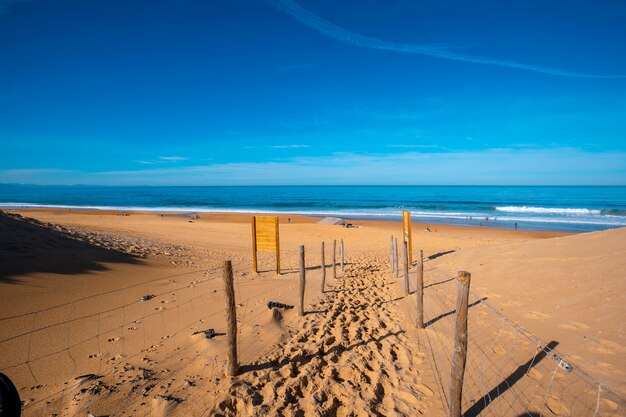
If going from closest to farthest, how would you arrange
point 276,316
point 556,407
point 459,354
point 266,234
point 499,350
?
1. point 459,354
2. point 556,407
3. point 499,350
4. point 276,316
5. point 266,234

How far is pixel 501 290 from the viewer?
32.8 ft

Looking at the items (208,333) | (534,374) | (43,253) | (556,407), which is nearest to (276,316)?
(208,333)

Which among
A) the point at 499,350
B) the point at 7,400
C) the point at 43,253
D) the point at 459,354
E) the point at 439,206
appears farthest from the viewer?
the point at 439,206

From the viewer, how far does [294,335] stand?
270 inches

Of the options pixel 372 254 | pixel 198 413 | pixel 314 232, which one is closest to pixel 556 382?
pixel 198 413

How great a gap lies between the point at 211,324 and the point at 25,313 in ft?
12.6

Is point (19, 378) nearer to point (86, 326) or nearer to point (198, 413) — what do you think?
point (86, 326)

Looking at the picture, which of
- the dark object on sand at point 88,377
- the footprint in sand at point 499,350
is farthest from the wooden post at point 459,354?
the dark object on sand at point 88,377

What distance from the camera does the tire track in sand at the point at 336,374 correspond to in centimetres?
445

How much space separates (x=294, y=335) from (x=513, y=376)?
4087 mm

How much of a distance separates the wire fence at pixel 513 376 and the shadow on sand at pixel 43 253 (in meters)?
10.3

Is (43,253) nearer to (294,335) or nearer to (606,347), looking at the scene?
(294,335)

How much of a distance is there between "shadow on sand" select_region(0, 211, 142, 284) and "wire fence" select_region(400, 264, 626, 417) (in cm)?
1028

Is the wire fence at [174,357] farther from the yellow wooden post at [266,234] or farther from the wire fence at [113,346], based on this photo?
the yellow wooden post at [266,234]
